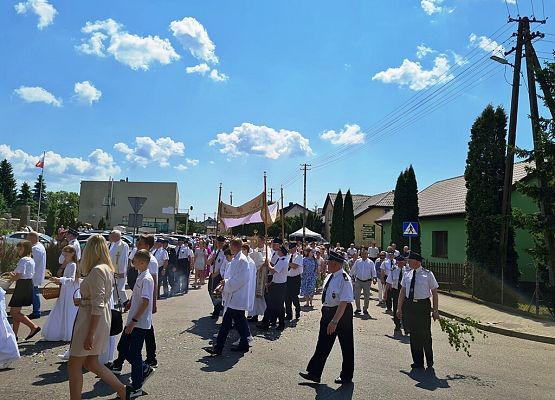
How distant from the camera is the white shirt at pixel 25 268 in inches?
327

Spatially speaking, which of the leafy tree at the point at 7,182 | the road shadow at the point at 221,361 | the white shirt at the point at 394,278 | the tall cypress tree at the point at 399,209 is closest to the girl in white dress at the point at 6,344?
the road shadow at the point at 221,361

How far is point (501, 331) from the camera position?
11.7m

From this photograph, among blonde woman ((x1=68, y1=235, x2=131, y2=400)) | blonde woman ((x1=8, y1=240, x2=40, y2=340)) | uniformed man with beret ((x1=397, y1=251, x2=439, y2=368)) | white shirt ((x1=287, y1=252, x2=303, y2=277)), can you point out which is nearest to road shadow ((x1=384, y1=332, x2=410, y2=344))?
uniformed man with beret ((x1=397, y1=251, x2=439, y2=368))

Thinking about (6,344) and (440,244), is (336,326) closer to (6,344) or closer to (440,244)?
(6,344)

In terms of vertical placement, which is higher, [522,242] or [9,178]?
[9,178]

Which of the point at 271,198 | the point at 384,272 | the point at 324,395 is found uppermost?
the point at 271,198

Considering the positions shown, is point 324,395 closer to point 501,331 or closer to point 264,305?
point 264,305

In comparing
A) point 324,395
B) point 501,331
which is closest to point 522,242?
point 501,331

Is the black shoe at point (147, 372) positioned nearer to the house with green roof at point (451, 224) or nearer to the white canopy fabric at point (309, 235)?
the house with green roof at point (451, 224)

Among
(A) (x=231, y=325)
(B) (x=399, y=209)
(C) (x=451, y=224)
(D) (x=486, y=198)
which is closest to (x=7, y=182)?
(B) (x=399, y=209)

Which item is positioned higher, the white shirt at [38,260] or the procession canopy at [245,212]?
the procession canopy at [245,212]

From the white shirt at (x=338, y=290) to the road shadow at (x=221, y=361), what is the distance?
68.3 inches

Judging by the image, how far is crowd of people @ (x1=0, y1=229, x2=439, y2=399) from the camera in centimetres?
499

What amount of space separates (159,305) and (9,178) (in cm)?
7782
